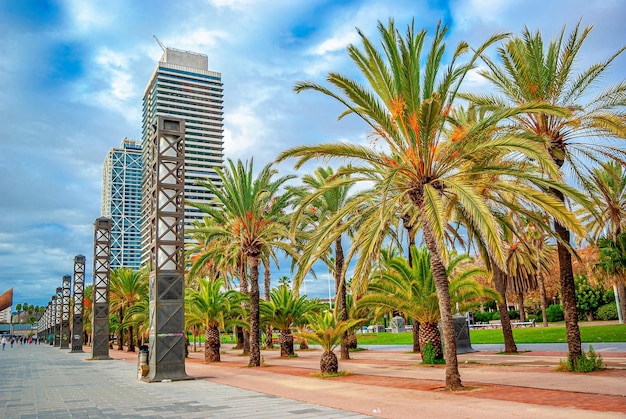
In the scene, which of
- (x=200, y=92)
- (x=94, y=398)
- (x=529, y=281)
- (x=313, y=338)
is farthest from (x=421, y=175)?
(x=200, y=92)

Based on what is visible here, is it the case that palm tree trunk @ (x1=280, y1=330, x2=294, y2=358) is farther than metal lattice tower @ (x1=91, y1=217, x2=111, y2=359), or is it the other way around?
metal lattice tower @ (x1=91, y1=217, x2=111, y2=359)

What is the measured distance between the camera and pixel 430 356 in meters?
20.4

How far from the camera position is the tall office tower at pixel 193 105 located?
182613mm

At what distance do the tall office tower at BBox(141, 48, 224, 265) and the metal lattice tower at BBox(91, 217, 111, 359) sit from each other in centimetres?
14051

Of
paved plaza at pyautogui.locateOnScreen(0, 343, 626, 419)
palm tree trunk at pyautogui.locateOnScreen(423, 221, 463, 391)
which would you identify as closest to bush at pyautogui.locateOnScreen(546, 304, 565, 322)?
Answer: paved plaza at pyautogui.locateOnScreen(0, 343, 626, 419)

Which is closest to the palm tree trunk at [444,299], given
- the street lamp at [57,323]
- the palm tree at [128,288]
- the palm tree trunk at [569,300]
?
the palm tree trunk at [569,300]

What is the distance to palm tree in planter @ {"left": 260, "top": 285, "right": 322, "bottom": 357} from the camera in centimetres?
3097

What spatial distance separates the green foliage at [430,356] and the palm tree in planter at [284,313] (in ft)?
37.7

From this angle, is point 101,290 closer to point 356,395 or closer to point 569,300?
point 356,395

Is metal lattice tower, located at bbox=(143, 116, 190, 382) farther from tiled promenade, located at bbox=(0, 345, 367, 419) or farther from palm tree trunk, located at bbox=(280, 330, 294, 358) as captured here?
palm tree trunk, located at bbox=(280, 330, 294, 358)

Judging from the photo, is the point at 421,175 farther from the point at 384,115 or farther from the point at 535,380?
the point at 535,380

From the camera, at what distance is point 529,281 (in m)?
48.6

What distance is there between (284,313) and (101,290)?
50.6 ft

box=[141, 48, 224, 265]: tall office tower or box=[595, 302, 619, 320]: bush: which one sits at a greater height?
box=[141, 48, 224, 265]: tall office tower
